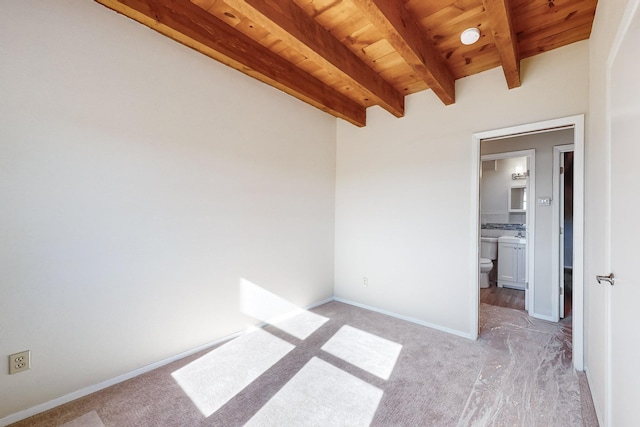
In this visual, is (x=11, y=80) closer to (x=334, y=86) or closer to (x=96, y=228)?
(x=96, y=228)

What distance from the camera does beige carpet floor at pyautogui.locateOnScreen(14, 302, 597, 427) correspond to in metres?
1.62

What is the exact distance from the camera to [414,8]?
6.19 ft

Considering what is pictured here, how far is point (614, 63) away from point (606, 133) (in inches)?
14.6

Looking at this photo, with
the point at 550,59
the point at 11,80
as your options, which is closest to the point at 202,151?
the point at 11,80

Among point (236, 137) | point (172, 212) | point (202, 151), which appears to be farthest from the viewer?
point (236, 137)

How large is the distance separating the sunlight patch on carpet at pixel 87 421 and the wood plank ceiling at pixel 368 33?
8.30 ft

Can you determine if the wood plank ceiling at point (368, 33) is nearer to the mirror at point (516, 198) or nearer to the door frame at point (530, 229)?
the door frame at point (530, 229)

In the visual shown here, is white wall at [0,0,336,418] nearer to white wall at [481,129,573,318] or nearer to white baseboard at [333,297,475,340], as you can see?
white baseboard at [333,297,475,340]

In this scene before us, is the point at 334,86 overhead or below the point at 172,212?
overhead

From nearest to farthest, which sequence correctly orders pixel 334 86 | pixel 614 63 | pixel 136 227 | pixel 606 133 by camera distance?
pixel 614 63 < pixel 606 133 < pixel 136 227 < pixel 334 86

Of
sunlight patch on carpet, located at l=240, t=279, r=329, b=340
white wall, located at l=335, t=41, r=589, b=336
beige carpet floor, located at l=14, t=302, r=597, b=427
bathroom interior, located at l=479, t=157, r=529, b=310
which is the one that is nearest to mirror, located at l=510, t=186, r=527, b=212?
bathroom interior, located at l=479, t=157, r=529, b=310

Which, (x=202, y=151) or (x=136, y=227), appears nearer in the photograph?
(x=136, y=227)

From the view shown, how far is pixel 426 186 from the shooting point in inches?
117

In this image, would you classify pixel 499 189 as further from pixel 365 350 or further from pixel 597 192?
pixel 365 350
